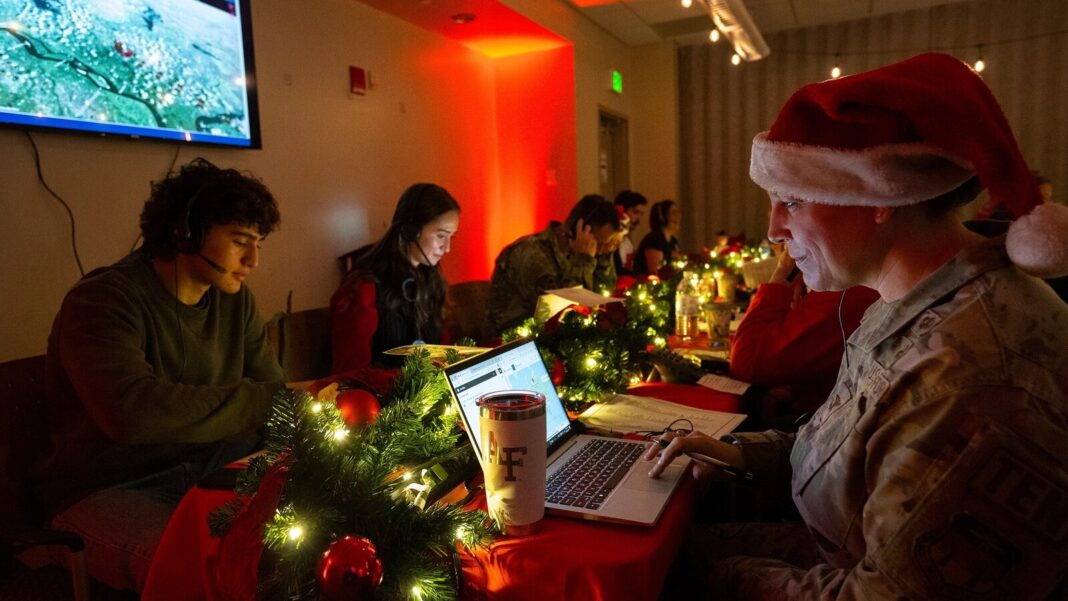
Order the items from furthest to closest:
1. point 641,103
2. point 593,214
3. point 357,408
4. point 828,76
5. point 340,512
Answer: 1. point 641,103
2. point 828,76
3. point 593,214
4. point 357,408
5. point 340,512

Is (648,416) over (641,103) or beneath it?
beneath

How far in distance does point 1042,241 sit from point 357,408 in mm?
1021

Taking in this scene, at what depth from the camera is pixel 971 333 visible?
33.6 inches

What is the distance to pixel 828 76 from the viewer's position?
630cm

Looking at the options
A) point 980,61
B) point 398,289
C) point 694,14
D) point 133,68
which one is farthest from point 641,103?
point 133,68

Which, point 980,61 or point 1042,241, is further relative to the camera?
point 980,61

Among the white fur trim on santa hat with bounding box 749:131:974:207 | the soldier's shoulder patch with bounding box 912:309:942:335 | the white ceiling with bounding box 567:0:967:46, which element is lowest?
the soldier's shoulder patch with bounding box 912:309:942:335

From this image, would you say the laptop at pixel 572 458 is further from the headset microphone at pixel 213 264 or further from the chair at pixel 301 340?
the chair at pixel 301 340

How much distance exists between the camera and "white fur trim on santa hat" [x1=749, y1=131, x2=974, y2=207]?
0.91 m

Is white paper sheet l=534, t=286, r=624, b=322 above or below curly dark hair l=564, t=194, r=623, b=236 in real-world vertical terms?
below

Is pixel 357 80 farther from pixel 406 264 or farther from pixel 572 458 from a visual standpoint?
pixel 572 458

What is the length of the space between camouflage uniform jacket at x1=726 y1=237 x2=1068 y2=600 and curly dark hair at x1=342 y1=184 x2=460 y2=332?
1.94m

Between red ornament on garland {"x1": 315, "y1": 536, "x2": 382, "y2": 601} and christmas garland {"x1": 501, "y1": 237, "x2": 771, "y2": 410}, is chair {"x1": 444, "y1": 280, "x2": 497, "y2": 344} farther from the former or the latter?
red ornament on garland {"x1": 315, "y1": 536, "x2": 382, "y2": 601}

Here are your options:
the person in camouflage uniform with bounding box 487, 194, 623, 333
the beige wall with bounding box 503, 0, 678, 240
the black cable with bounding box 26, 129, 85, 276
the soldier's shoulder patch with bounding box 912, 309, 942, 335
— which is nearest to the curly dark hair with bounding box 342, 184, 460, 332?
the person in camouflage uniform with bounding box 487, 194, 623, 333
